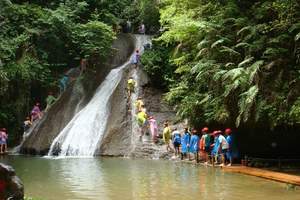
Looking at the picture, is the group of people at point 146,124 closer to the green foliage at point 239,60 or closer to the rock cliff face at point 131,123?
the rock cliff face at point 131,123

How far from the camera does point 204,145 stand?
2083 centimetres

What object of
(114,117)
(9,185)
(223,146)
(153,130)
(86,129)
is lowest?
(9,185)

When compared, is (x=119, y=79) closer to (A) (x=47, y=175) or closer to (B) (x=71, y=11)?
(B) (x=71, y=11)

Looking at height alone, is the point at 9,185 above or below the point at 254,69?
below

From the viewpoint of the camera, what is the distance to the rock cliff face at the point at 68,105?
28.2 m

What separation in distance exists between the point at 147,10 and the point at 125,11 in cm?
453

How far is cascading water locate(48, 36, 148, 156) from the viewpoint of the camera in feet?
88.4

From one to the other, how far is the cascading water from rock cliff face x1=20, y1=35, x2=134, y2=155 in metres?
0.51

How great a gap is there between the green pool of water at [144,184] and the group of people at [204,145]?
51.2 inches

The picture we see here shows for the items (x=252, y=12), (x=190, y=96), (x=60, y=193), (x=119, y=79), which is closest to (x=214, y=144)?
(x=190, y=96)

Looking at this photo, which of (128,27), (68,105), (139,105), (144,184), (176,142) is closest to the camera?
(144,184)

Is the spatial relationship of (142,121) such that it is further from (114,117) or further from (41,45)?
(41,45)

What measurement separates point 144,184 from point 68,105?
1834 cm

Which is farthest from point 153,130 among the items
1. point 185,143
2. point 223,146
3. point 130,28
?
point 130,28
